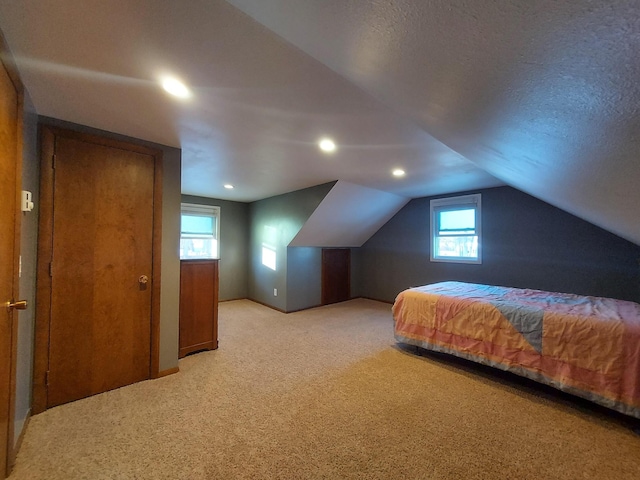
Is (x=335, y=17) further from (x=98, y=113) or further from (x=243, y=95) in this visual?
(x=98, y=113)

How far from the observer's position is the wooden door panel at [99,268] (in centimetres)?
201

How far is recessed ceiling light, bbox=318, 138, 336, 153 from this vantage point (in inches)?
93.6

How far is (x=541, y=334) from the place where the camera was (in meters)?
2.18

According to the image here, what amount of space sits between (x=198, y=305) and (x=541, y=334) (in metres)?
3.30

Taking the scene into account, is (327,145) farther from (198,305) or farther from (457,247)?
(457,247)

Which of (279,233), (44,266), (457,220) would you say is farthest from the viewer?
(279,233)

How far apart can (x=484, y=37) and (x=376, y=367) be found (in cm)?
267

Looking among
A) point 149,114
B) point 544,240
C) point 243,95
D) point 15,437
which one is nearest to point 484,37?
point 243,95

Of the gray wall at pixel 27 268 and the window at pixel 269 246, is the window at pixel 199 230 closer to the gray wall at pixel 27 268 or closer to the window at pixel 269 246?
the window at pixel 269 246

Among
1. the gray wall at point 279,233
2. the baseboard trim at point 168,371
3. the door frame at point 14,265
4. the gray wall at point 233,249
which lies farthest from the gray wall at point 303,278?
the door frame at point 14,265

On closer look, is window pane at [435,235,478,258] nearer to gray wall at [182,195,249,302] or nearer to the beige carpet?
the beige carpet

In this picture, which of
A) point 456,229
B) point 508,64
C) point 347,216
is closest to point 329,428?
point 508,64

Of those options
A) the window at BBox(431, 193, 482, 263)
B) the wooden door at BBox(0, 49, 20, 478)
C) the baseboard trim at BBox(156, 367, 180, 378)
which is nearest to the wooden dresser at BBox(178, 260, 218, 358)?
the baseboard trim at BBox(156, 367, 180, 378)

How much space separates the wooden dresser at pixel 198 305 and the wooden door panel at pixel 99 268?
51 cm
